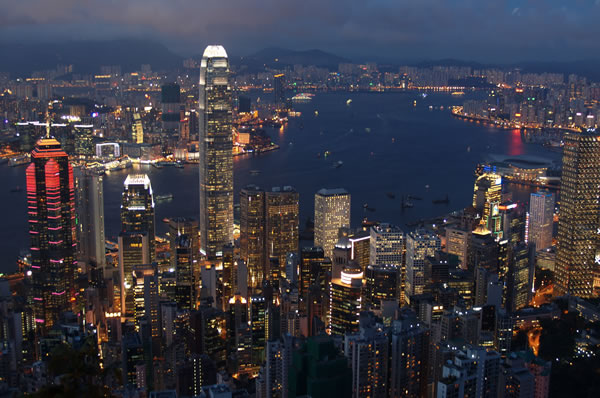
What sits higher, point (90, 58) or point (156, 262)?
point (90, 58)

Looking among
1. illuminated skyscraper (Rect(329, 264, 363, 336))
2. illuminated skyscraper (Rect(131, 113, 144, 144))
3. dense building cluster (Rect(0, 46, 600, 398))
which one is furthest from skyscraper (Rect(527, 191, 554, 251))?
illuminated skyscraper (Rect(131, 113, 144, 144))

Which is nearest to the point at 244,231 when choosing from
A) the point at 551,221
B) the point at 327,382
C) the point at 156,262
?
the point at 156,262

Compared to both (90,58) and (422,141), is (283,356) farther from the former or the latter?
(90,58)

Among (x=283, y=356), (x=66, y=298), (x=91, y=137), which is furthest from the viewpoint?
(x=91, y=137)

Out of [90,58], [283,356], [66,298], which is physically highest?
[90,58]

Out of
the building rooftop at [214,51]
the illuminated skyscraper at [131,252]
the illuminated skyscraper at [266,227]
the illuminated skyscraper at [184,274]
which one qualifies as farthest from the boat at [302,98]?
the illuminated skyscraper at [184,274]

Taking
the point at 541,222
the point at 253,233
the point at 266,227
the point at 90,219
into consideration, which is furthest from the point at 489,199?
the point at 90,219

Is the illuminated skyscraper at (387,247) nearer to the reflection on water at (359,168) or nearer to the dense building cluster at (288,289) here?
the dense building cluster at (288,289)
